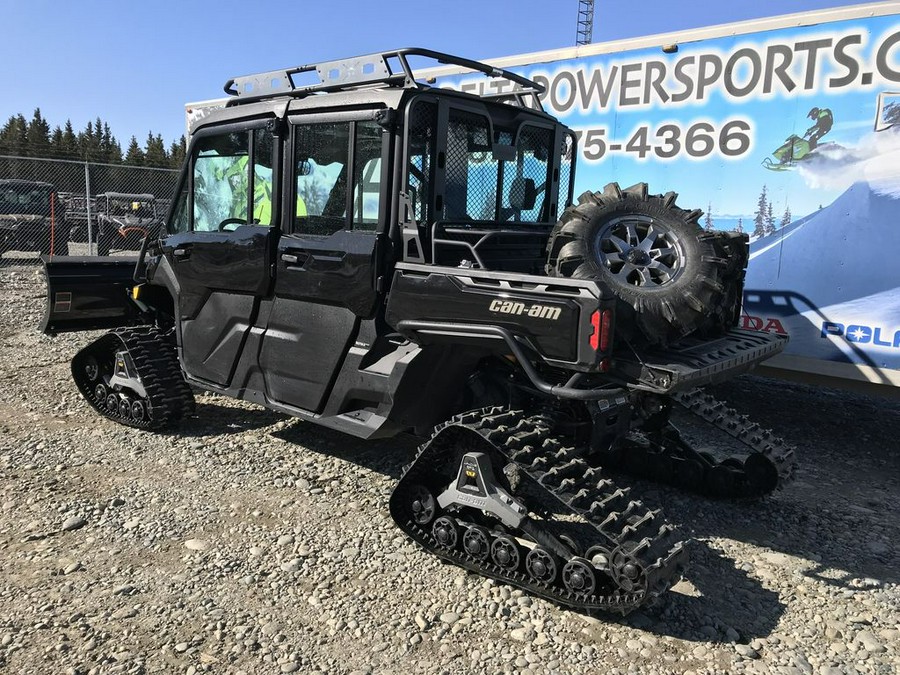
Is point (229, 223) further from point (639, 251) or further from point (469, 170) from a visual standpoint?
point (639, 251)

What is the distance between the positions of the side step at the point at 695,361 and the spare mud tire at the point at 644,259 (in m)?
0.12

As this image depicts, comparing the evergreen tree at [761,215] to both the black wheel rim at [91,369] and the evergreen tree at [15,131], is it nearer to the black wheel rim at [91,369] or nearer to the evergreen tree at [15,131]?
the black wheel rim at [91,369]

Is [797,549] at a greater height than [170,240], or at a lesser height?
lesser

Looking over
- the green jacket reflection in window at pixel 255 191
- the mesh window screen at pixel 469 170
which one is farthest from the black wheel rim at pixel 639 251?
the green jacket reflection in window at pixel 255 191

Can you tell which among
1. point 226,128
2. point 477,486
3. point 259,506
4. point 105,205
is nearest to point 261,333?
point 259,506

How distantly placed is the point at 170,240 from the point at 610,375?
3.78 m

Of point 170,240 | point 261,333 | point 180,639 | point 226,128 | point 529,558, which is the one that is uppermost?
point 226,128

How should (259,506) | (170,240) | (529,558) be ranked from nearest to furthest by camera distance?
(529,558), (259,506), (170,240)

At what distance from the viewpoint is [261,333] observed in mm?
4988

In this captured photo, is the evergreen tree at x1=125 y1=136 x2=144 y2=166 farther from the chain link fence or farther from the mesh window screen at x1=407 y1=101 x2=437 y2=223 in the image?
the mesh window screen at x1=407 y1=101 x2=437 y2=223

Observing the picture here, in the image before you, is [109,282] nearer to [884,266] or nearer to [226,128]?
[226,128]

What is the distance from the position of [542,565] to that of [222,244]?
10.4 feet

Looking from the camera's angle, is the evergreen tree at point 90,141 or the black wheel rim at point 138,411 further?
the evergreen tree at point 90,141

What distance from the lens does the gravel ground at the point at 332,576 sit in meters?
3.13
